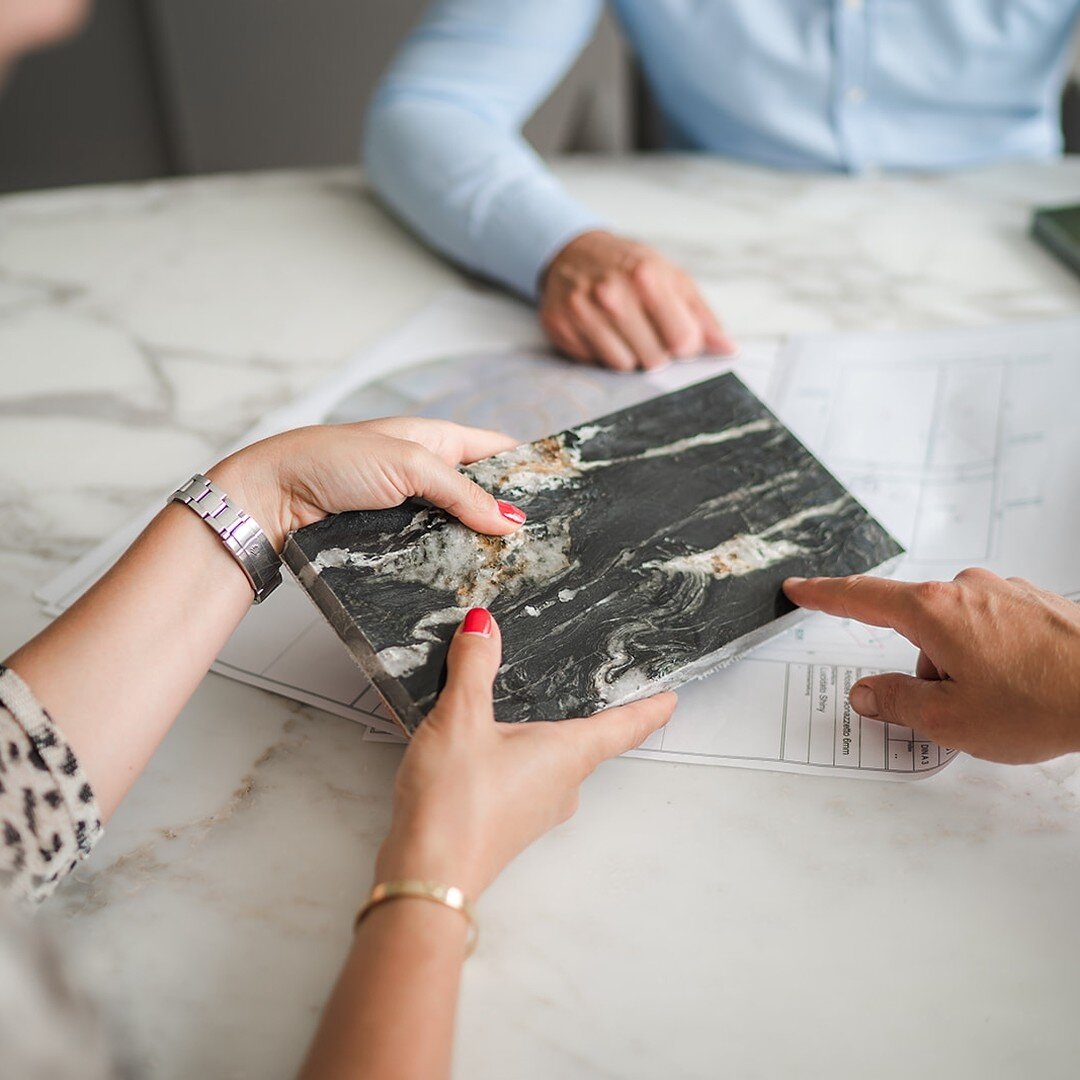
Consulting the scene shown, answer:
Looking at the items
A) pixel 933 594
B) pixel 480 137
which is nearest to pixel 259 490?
pixel 933 594

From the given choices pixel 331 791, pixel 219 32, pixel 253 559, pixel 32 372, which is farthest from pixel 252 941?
pixel 219 32

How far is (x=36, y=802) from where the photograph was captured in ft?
1.79

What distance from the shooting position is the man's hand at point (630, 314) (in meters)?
0.96

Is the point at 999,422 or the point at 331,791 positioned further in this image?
the point at 999,422

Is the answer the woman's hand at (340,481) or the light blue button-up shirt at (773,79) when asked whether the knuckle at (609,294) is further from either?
the woman's hand at (340,481)

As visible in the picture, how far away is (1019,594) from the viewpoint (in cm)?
62

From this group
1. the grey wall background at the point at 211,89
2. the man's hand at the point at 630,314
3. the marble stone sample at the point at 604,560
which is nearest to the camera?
the marble stone sample at the point at 604,560

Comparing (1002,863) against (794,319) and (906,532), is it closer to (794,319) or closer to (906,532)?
(906,532)

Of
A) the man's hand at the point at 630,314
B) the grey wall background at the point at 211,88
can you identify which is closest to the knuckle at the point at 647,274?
the man's hand at the point at 630,314

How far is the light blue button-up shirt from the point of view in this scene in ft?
3.92

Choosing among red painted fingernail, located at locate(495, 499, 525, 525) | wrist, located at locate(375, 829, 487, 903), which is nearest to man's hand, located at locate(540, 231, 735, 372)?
red painted fingernail, located at locate(495, 499, 525, 525)

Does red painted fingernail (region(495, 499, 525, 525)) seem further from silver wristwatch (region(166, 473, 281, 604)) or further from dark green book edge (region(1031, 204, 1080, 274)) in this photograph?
dark green book edge (region(1031, 204, 1080, 274))

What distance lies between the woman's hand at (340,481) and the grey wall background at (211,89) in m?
1.71

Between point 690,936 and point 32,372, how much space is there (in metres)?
0.81
